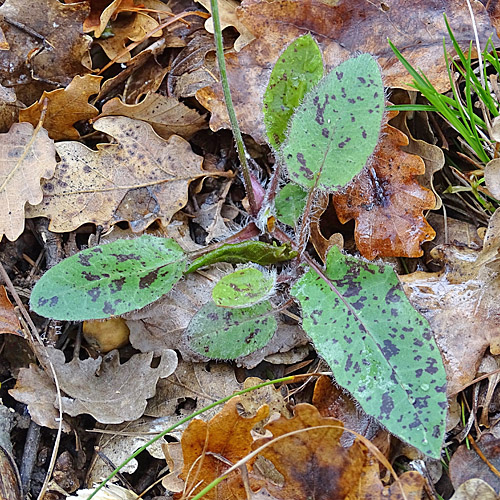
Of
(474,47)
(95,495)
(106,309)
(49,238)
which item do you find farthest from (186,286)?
(474,47)

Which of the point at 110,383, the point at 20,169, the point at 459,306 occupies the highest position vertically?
the point at 20,169

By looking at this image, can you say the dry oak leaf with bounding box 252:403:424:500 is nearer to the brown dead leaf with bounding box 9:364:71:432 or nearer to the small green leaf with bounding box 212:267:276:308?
the small green leaf with bounding box 212:267:276:308

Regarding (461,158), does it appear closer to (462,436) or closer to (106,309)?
(462,436)

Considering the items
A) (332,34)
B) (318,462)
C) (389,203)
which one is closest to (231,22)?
(332,34)

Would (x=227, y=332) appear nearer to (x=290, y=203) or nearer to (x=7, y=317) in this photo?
(x=290, y=203)

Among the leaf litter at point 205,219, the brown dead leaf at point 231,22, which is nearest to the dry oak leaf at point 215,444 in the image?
the leaf litter at point 205,219

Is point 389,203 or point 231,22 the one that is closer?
point 389,203

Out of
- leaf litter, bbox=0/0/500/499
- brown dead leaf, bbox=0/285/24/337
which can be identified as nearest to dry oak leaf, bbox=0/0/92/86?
leaf litter, bbox=0/0/500/499
